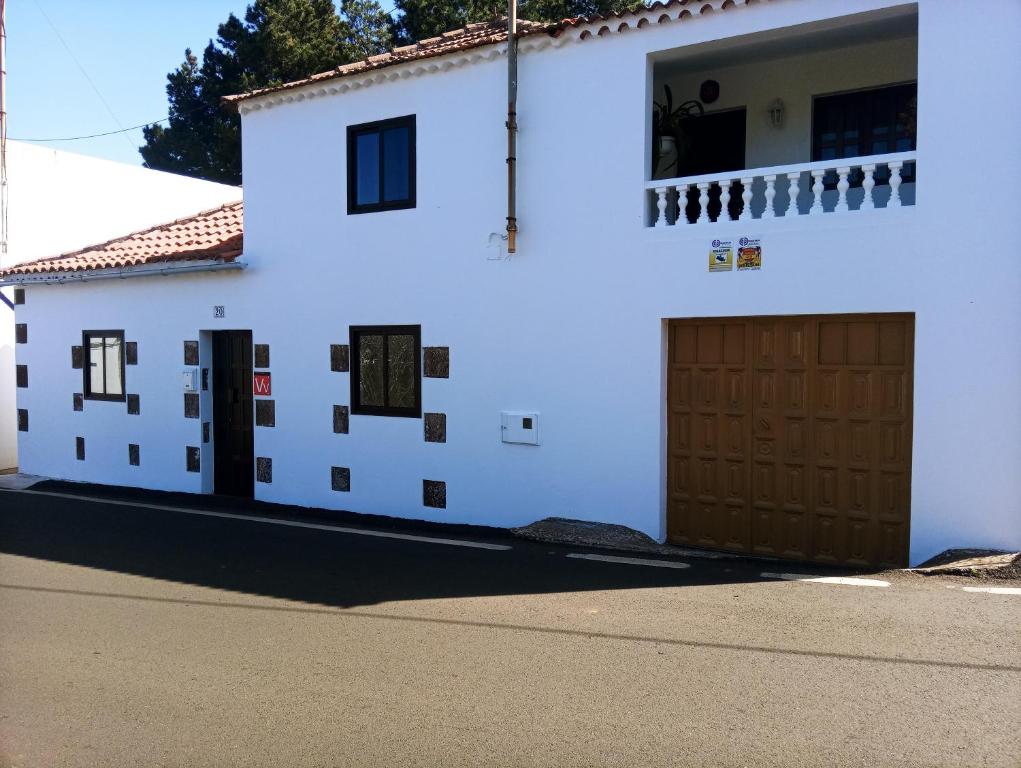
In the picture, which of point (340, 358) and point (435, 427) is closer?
point (435, 427)

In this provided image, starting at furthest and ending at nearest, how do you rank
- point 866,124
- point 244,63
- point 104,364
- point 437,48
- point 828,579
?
1. point 244,63
2. point 104,364
3. point 437,48
4. point 866,124
5. point 828,579

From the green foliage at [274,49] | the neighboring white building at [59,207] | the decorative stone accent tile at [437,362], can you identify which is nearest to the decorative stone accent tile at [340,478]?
the decorative stone accent tile at [437,362]

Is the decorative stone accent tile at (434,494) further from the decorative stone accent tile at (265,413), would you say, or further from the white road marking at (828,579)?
the white road marking at (828,579)

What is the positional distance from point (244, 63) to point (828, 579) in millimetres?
26029

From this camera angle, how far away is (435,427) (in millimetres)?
9883

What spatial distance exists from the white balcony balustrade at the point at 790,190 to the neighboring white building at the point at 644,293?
42mm

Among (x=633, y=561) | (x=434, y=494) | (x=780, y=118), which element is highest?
(x=780, y=118)

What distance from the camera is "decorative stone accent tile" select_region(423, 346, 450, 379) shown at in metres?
9.78

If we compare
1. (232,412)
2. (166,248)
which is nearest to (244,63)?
(166,248)

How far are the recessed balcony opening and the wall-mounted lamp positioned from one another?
1cm

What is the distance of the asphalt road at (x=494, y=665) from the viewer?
13.3ft

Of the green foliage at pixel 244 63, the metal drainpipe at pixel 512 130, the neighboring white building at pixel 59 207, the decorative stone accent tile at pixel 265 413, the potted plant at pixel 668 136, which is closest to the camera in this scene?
the metal drainpipe at pixel 512 130

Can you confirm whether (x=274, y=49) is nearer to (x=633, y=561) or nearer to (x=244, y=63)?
(x=244, y=63)

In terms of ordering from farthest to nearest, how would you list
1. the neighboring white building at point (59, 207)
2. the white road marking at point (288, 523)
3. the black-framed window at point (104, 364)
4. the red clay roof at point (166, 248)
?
1. the neighboring white building at point (59, 207)
2. the black-framed window at point (104, 364)
3. the red clay roof at point (166, 248)
4. the white road marking at point (288, 523)
